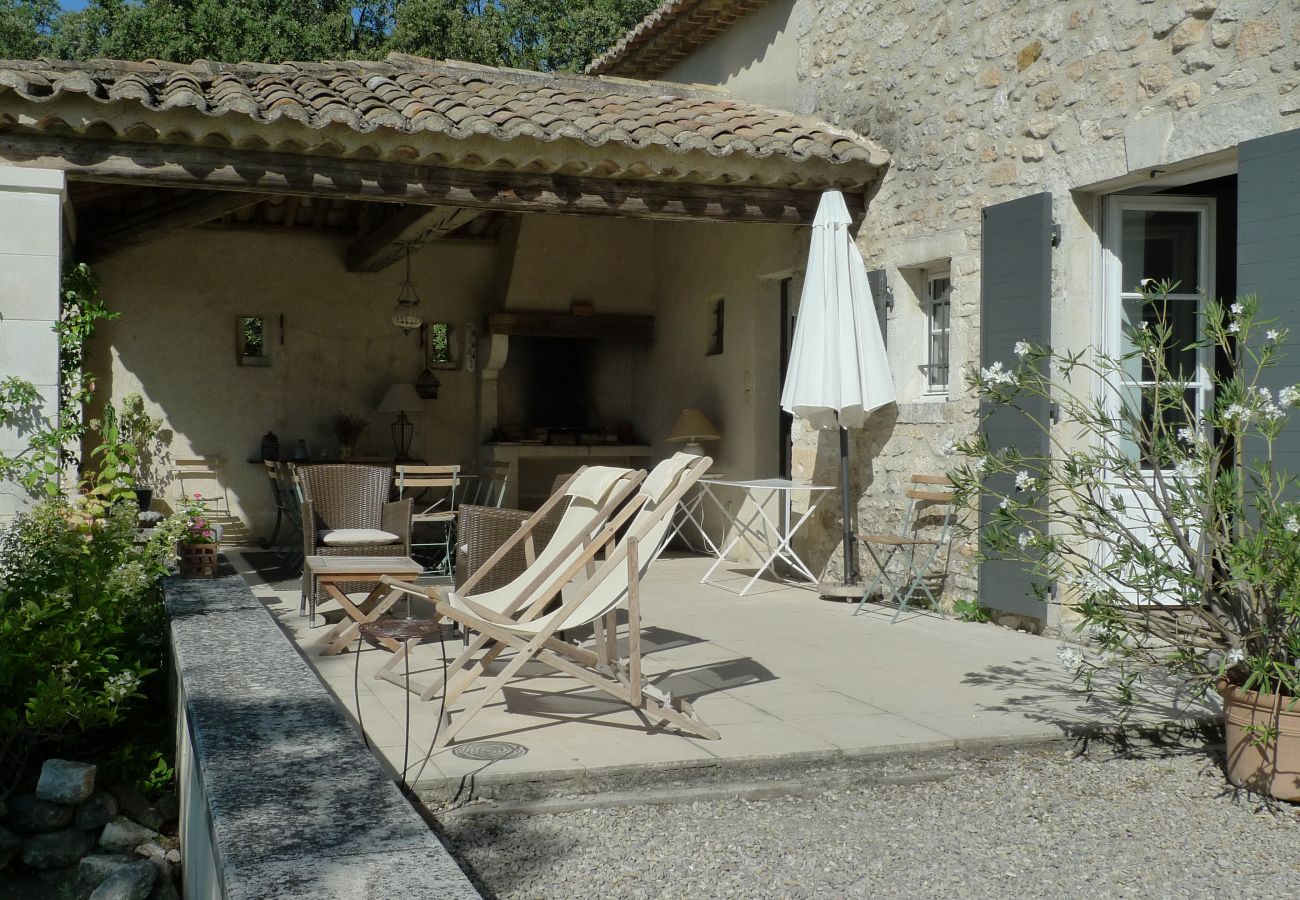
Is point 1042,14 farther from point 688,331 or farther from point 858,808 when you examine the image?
point 688,331

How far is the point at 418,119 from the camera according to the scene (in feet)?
21.2

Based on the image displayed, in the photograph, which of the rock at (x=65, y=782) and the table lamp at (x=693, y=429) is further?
the table lamp at (x=693, y=429)

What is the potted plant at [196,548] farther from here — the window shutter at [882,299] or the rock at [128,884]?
the window shutter at [882,299]

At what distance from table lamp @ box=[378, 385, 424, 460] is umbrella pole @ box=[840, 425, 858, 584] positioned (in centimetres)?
496

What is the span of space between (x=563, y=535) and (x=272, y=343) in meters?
7.02

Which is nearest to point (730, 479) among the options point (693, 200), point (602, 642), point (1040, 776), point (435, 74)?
point (693, 200)

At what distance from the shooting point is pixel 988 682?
4.89 meters

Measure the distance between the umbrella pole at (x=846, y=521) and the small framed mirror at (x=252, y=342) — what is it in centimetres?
583

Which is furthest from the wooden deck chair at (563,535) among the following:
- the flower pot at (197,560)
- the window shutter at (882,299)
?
the window shutter at (882,299)

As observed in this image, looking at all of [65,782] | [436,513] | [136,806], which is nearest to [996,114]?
[436,513]

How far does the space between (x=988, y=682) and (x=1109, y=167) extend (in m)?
2.46

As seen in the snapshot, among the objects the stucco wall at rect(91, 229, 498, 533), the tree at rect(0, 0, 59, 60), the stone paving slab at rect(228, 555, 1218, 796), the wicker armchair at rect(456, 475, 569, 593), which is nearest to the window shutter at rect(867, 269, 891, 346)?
the stone paving slab at rect(228, 555, 1218, 796)

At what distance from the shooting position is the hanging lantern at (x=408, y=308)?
424 inches

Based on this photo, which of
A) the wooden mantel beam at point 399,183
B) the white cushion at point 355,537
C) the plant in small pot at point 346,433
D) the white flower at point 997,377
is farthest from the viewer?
the plant in small pot at point 346,433
